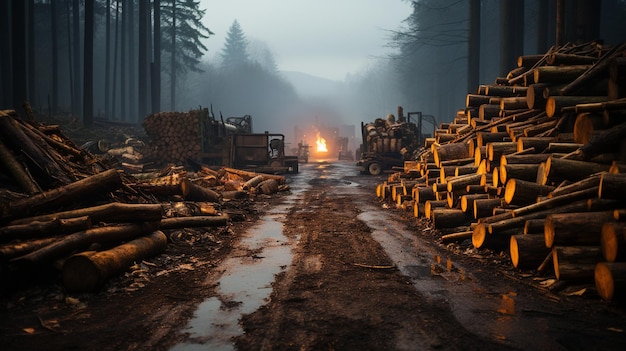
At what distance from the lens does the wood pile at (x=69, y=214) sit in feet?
16.5

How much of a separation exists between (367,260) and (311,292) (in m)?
1.78

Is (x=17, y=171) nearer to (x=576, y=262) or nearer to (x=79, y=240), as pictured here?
(x=79, y=240)

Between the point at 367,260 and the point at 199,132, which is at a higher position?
the point at 199,132

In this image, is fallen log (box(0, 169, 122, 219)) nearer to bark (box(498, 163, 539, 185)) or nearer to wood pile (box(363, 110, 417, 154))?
bark (box(498, 163, 539, 185))

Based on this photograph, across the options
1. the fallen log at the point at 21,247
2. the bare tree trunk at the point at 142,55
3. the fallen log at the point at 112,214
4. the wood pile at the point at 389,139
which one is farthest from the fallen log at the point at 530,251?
the bare tree trunk at the point at 142,55

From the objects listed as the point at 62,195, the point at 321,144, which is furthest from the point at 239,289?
the point at 321,144

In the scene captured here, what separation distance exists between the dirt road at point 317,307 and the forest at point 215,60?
13224 mm

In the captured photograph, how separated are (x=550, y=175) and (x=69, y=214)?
6830 mm

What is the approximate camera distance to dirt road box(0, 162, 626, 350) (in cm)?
386

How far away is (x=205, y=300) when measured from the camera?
4.99 metres

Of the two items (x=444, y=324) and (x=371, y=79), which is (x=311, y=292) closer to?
(x=444, y=324)

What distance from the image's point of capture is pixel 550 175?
21.3ft

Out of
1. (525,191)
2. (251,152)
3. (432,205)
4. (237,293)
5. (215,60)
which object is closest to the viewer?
(237,293)

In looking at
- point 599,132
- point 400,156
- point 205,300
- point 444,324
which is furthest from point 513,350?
point 400,156
